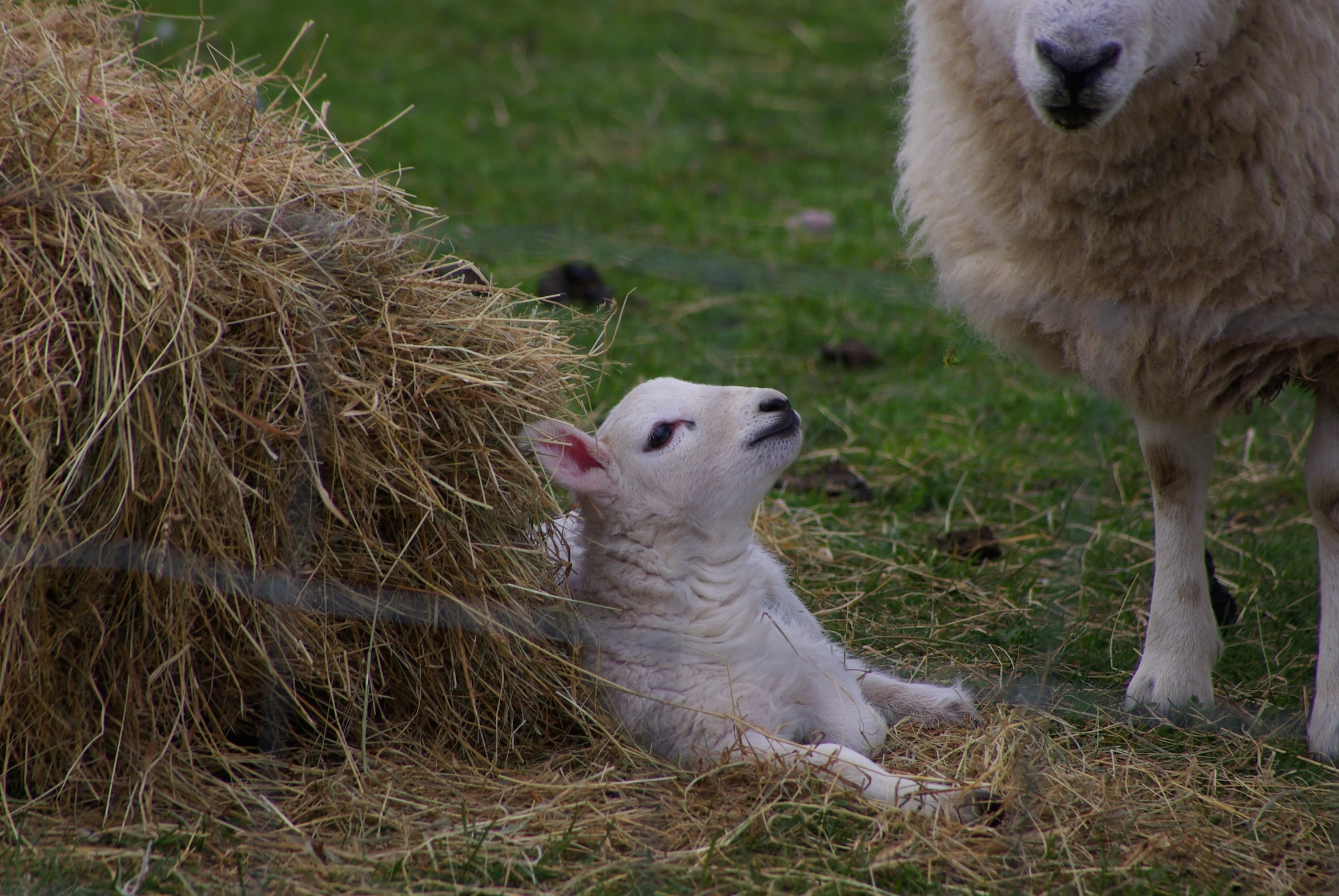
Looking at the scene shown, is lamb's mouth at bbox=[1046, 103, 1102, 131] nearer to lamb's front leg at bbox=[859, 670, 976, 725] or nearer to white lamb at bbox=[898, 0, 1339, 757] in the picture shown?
white lamb at bbox=[898, 0, 1339, 757]

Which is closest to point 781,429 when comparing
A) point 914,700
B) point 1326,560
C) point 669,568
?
A: point 669,568

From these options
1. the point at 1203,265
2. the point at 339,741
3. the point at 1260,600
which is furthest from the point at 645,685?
the point at 1260,600

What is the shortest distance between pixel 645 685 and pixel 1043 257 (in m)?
1.39

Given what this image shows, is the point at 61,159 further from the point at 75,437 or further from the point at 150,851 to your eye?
the point at 150,851

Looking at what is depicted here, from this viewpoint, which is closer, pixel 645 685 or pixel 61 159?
pixel 61 159

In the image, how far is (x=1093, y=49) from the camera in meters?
2.44

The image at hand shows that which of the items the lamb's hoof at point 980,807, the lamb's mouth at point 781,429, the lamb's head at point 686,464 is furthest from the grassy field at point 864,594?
the lamb's mouth at point 781,429

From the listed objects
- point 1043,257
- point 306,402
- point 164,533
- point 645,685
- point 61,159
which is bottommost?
point 645,685

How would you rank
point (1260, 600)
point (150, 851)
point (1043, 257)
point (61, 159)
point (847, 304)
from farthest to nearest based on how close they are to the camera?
point (847, 304)
point (1260, 600)
point (1043, 257)
point (61, 159)
point (150, 851)

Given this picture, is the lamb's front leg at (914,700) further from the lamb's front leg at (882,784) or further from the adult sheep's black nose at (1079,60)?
the adult sheep's black nose at (1079,60)

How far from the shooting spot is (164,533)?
234 cm

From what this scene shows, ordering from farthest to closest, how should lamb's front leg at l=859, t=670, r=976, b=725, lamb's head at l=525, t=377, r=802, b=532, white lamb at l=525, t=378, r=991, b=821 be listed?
lamb's front leg at l=859, t=670, r=976, b=725 → lamb's head at l=525, t=377, r=802, b=532 → white lamb at l=525, t=378, r=991, b=821

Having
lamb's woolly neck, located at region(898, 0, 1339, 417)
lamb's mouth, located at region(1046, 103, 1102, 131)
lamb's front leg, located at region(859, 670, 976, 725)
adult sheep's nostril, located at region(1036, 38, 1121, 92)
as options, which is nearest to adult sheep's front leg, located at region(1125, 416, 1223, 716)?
lamb's woolly neck, located at region(898, 0, 1339, 417)

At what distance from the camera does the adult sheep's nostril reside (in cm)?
244
